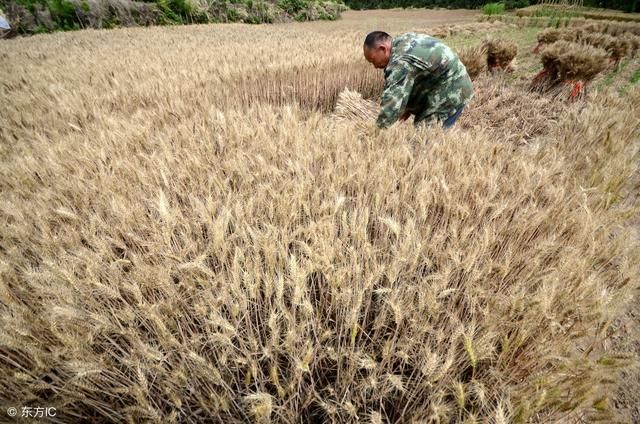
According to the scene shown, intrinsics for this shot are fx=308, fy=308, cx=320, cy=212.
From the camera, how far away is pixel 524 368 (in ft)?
3.08

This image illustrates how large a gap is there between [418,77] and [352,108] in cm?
104

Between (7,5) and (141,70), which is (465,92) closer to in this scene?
(141,70)

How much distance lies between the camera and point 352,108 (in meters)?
4.19

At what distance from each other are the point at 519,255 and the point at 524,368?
439mm

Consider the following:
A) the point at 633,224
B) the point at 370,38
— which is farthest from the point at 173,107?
the point at 633,224

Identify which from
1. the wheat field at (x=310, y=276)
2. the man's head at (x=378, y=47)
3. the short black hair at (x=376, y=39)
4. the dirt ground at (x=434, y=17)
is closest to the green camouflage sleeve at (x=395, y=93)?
the man's head at (x=378, y=47)

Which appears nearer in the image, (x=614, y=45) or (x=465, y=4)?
(x=614, y=45)

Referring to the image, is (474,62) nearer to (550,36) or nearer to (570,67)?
(570,67)

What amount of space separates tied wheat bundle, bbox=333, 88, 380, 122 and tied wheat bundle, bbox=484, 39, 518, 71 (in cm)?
365

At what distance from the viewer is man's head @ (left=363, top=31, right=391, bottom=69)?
3027 mm

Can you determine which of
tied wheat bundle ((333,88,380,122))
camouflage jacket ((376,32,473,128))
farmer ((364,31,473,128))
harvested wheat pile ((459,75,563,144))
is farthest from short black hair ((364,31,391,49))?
harvested wheat pile ((459,75,563,144))

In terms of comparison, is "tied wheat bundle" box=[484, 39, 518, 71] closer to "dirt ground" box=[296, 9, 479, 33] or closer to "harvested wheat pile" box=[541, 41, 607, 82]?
"harvested wheat pile" box=[541, 41, 607, 82]

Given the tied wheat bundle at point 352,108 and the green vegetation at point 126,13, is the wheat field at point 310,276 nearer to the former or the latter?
the tied wheat bundle at point 352,108

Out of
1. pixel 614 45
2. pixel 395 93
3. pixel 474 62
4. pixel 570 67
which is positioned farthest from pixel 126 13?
pixel 614 45
